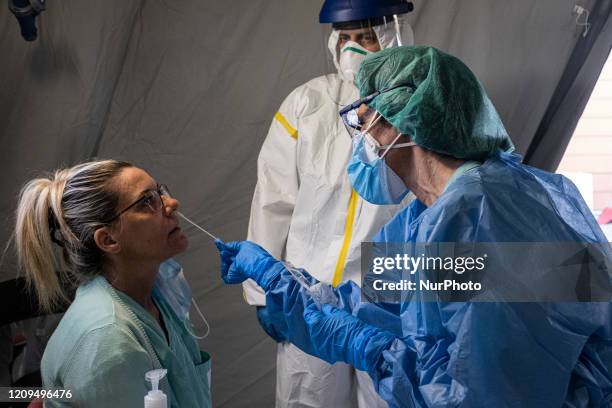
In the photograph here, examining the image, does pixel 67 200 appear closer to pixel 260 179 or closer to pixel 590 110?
pixel 260 179

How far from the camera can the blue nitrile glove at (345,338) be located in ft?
4.80

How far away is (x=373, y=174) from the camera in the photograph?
1.68m

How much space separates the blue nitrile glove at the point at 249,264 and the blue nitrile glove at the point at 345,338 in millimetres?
121

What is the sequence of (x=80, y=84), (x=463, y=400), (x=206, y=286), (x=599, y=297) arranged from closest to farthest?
(x=463, y=400)
(x=599, y=297)
(x=80, y=84)
(x=206, y=286)

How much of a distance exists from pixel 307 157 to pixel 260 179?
0.17 meters

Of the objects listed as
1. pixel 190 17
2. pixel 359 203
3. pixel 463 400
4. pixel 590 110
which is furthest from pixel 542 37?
pixel 463 400

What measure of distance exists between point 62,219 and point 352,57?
1061mm

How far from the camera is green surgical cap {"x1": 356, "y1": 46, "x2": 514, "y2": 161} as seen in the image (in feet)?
4.84

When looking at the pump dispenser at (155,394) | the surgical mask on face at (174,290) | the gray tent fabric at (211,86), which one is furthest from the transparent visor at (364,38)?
the pump dispenser at (155,394)

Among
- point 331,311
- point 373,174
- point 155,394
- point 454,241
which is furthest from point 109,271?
point 454,241

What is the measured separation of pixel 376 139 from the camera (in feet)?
5.28

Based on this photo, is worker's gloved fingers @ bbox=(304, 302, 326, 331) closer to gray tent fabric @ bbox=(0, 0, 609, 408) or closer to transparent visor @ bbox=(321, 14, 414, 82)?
transparent visor @ bbox=(321, 14, 414, 82)

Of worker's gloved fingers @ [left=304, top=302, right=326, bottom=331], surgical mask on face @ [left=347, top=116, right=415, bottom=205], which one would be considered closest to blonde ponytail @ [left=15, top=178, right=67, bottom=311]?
worker's gloved fingers @ [left=304, top=302, right=326, bottom=331]

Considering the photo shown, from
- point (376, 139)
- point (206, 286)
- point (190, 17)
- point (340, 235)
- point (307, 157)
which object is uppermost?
point (376, 139)
